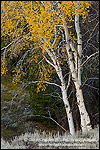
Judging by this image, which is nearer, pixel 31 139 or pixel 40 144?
pixel 40 144

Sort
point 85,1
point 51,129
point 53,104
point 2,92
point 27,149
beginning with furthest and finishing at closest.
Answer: point 2,92 < point 51,129 < point 53,104 < point 85,1 < point 27,149

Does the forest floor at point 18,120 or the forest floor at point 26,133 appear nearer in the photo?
the forest floor at point 26,133

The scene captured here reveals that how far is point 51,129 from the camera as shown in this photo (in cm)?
792

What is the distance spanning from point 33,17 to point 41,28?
42 cm

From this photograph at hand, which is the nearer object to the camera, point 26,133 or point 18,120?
point 26,133

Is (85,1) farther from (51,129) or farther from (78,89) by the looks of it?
(51,129)

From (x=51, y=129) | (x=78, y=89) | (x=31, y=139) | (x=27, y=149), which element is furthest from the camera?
(x=51, y=129)

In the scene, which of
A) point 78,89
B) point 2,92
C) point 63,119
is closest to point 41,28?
point 78,89

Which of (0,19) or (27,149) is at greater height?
(0,19)

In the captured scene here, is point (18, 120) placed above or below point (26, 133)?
above

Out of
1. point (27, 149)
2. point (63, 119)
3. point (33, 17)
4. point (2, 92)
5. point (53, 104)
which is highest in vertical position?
point (33, 17)

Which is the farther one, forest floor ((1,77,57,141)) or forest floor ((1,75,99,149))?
forest floor ((1,77,57,141))

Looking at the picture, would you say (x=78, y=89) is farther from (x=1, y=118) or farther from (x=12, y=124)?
(x=1, y=118)

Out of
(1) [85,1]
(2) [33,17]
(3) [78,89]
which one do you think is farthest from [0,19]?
(3) [78,89]
